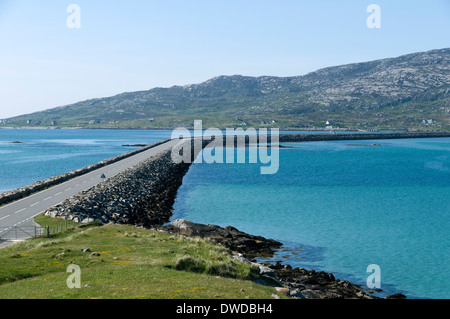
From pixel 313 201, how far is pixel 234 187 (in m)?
18.6

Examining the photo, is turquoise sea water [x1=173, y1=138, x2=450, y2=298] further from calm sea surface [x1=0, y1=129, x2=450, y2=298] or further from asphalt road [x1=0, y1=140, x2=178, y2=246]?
asphalt road [x1=0, y1=140, x2=178, y2=246]

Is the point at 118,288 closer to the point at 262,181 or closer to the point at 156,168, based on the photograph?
the point at 156,168

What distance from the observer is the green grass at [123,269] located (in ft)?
57.3

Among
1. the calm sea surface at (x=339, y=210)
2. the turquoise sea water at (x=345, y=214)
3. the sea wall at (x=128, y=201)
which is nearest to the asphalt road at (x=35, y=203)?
the sea wall at (x=128, y=201)

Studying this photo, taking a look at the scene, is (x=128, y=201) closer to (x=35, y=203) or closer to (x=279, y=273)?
(x=35, y=203)

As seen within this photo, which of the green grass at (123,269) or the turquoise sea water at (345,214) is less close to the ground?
the green grass at (123,269)

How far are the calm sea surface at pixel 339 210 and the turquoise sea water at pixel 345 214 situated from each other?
0.27ft

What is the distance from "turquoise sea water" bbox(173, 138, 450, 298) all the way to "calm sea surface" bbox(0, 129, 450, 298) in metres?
0.08

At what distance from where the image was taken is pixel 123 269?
21172 mm

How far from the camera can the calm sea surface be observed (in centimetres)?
3562
